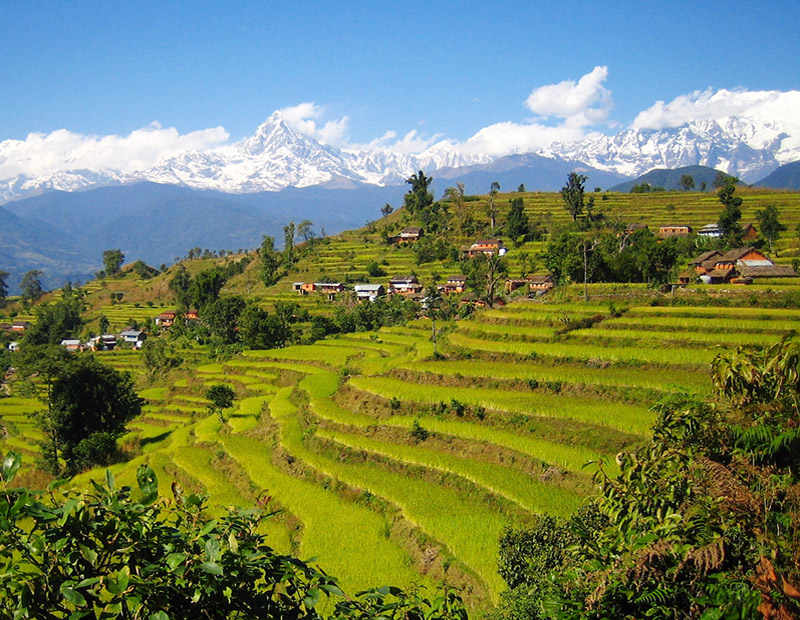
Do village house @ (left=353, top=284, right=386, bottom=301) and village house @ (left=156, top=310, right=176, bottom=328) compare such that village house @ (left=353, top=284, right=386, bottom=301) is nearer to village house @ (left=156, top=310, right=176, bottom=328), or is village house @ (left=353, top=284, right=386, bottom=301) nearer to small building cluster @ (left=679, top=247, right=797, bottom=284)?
village house @ (left=156, top=310, right=176, bottom=328)

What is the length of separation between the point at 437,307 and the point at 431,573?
37299 millimetres

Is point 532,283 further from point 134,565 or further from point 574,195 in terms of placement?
point 134,565

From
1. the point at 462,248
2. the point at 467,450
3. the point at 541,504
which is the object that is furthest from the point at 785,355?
the point at 462,248

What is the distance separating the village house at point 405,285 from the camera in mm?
62469

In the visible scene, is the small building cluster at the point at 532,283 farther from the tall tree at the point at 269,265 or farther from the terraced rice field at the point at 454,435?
the tall tree at the point at 269,265

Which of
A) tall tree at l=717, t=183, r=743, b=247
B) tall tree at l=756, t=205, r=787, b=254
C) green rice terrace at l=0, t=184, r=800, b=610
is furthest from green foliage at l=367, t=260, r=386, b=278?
tall tree at l=756, t=205, r=787, b=254

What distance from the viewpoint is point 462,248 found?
70.5m

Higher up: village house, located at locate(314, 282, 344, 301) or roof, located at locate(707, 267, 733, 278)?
roof, located at locate(707, 267, 733, 278)

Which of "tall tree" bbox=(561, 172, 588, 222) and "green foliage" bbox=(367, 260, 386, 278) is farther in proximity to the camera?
"tall tree" bbox=(561, 172, 588, 222)

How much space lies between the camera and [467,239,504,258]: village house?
65312 millimetres

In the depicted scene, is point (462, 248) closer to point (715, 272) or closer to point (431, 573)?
point (715, 272)

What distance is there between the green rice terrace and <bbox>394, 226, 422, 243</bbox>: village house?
38.6m

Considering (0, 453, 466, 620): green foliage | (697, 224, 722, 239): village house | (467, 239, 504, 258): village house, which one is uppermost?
(697, 224, 722, 239): village house

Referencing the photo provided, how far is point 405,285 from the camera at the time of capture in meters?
62.7
